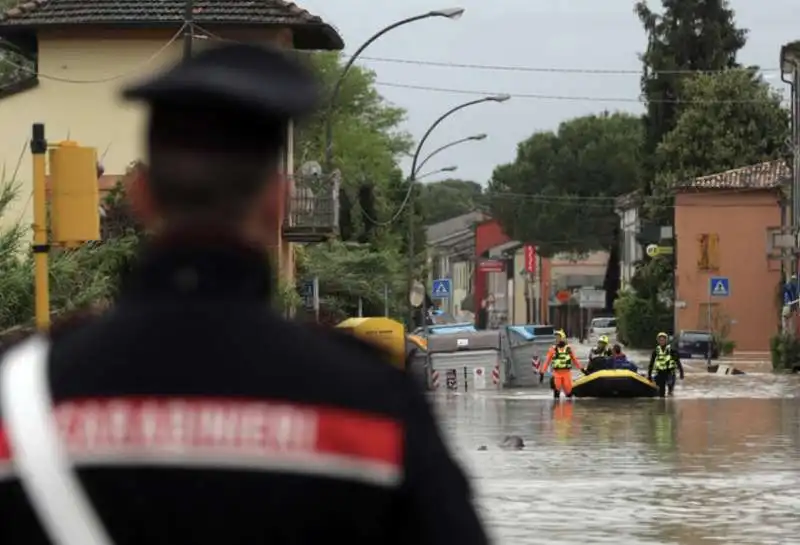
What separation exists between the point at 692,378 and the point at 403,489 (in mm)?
53898

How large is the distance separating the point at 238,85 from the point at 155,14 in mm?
39505

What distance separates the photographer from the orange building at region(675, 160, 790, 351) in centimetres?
8719

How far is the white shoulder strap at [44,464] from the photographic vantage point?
2.67m

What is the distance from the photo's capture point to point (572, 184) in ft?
408

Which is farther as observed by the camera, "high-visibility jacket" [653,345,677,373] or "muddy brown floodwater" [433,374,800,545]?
"high-visibility jacket" [653,345,677,373]

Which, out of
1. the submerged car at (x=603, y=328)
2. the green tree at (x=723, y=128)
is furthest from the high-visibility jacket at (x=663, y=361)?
the submerged car at (x=603, y=328)

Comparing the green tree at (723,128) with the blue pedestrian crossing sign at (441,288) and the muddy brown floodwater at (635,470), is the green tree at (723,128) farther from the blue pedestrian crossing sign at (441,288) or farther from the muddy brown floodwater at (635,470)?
the muddy brown floodwater at (635,470)

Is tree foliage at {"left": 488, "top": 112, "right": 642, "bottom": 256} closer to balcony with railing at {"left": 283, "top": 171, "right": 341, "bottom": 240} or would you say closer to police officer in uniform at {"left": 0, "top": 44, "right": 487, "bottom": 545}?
balcony with railing at {"left": 283, "top": 171, "right": 341, "bottom": 240}

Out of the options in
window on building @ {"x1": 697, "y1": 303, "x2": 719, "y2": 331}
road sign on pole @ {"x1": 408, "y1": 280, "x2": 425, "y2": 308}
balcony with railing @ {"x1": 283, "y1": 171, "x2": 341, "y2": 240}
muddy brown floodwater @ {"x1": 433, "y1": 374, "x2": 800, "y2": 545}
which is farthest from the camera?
window on building @ {"x1": 697, "y1": 303, "x2": 719, "y2": 331}

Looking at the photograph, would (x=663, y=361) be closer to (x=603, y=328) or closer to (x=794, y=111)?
(x=794, y=111)

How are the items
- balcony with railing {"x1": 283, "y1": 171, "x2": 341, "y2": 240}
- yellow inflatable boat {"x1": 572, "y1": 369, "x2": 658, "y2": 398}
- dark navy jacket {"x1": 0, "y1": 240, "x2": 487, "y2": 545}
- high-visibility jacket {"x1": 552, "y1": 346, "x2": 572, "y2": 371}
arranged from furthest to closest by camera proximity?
yellow inflatable boat {"x1": 572, "y1": 369, "x2": 658, "y2": 398}, high-visibility jacket {"x1": 552, "y1": 346, "x2": 572, "y2": 371}, balcony with railing {"x1": 283, "y1": 171, "x2": 341, "y2": 240}, dark navy jacket {"x1": 0, "y1": 240, "x2": 487, "y2": 545}

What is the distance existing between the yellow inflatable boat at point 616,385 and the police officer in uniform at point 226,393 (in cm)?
3950

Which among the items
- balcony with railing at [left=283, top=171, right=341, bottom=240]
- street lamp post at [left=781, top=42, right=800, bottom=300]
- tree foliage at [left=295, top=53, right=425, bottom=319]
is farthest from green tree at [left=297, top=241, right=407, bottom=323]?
street lamp post at [left=781, top=42, right=800, bottom=300]

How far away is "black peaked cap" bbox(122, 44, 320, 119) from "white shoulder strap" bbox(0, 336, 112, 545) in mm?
444
